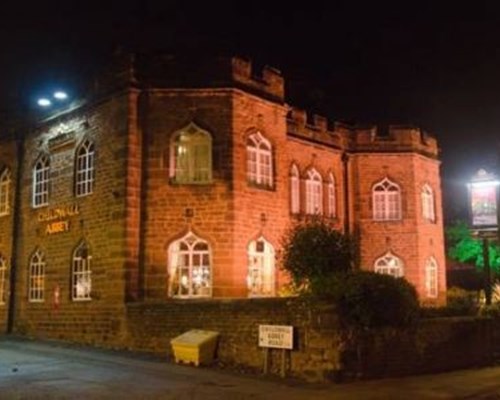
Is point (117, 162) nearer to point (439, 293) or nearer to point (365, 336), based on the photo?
point (365, 336)

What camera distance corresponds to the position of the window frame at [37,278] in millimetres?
25922

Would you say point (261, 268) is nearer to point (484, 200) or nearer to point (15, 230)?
point (484, 200)

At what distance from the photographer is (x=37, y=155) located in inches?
1070

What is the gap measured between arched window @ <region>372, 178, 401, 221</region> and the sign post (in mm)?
14809

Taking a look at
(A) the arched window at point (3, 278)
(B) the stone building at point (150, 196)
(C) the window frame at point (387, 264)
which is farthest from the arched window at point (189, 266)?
(C) the window frame at point (387, 264)

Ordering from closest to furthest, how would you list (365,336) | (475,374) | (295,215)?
(365,336) → (475,374) → (295,215)

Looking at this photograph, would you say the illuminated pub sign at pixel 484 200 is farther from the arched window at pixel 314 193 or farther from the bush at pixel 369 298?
the bush at pixel 369 298

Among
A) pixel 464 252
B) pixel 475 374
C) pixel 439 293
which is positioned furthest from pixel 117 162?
pixel 464 252

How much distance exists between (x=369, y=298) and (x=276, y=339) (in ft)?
7.62

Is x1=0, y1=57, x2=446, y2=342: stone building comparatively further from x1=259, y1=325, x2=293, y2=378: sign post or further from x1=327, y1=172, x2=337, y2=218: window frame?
x1=259, y1=325, x2=293, y2=378: sign post

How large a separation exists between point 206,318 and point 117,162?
21.1ft

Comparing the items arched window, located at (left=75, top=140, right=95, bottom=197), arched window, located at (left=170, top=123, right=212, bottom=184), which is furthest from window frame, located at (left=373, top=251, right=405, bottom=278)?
arched window, located at (left=75, top=140, right=95, bottom=197)

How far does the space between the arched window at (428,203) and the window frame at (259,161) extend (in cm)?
990

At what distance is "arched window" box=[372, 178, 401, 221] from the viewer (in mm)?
30797
